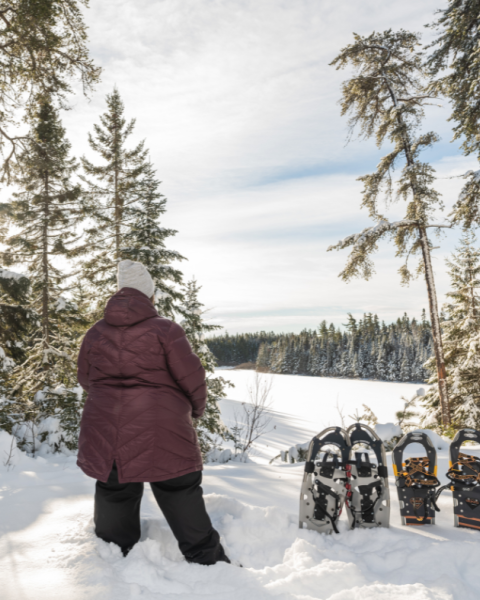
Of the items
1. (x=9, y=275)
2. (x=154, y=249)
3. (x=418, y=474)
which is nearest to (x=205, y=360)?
(x=154, y=249)

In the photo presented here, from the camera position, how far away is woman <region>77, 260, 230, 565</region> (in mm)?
2213

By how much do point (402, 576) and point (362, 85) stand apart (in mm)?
11363

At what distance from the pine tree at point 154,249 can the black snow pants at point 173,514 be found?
7675mm

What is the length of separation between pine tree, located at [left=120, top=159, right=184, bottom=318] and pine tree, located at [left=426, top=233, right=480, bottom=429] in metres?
8.34

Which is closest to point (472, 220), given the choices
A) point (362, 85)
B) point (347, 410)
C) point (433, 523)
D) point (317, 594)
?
point (362, 85)

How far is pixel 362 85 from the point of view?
10.2 metres

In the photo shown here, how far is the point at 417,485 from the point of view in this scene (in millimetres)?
3215

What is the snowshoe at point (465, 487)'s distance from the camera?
3.05 metres

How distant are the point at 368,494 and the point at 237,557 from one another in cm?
124

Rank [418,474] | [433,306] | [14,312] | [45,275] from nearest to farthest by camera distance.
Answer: [418,474] → [14,312] → [433,306] → [45,275]

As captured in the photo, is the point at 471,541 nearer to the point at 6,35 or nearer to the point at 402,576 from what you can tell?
the point at 402,576

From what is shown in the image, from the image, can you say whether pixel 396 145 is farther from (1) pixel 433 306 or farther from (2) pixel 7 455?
(2) pixel 7 455

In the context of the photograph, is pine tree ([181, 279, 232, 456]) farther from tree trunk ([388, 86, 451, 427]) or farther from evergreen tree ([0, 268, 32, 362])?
tree trunk ([388, 86, 451, 427])

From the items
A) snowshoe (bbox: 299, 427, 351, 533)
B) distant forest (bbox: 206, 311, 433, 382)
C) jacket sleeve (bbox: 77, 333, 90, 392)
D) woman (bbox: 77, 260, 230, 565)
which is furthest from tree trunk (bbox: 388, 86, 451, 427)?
distant forest (bbox: 206, 311, 433, 382)
